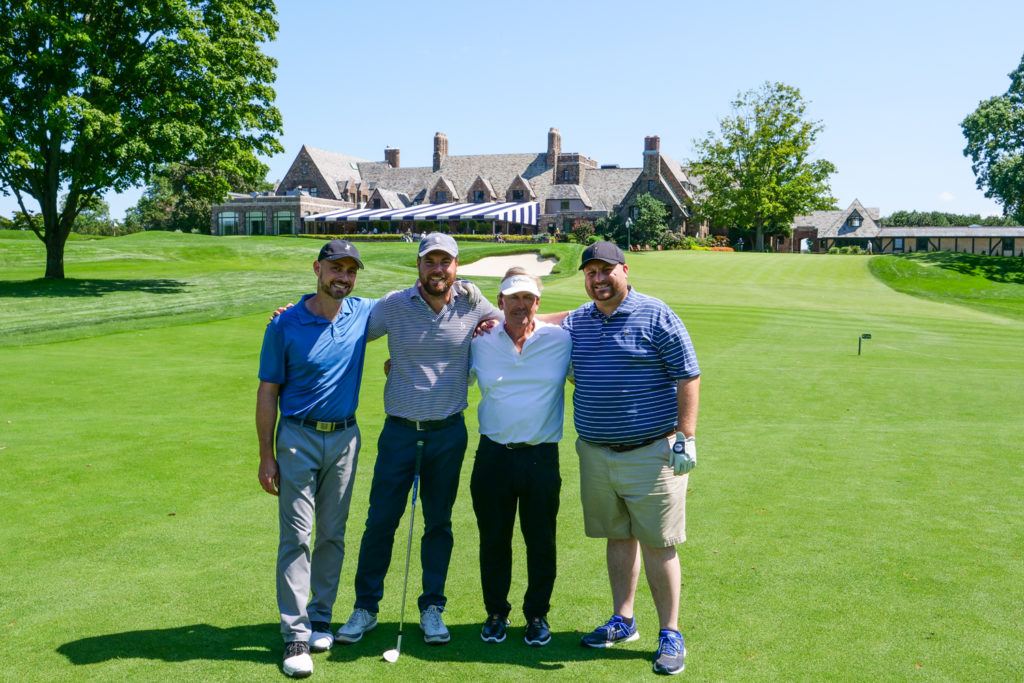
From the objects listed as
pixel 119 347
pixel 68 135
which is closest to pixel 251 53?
pixel 68 135

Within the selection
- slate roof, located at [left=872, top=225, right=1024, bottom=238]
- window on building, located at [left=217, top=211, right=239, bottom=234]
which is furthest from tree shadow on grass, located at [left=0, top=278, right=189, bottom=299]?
slate roof, located at [left=872, top=225, right=1024, bottom=238]

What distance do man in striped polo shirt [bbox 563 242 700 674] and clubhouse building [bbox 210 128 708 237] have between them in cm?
6977

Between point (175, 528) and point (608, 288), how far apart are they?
417cm

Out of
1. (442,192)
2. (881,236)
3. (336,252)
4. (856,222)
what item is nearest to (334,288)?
(336,252)

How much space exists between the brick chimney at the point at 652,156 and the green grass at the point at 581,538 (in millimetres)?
67957

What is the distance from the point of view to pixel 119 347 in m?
16.8

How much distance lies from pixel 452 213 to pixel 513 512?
73.6m

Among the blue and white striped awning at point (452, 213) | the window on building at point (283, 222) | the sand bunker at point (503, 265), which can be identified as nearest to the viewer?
the sand bunker at point (503, 265)

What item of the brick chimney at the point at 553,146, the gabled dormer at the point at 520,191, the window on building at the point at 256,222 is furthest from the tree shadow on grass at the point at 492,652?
the brick chimney at the point at 553,146

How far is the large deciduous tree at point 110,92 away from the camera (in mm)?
26562

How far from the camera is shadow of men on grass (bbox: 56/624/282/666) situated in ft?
14.7

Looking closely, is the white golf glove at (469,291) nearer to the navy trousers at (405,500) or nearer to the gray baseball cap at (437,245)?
the gray baseball cap at (437,245)

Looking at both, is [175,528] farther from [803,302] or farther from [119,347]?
[803,302]

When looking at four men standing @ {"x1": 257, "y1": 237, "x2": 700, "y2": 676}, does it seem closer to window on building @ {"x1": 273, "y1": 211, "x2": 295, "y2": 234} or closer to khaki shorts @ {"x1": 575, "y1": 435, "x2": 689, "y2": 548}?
khaki shorts @ {"x1": 575, "y1": 435, "x2": 689, "y2": 548}
